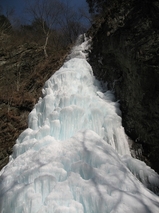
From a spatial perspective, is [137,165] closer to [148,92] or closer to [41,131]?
[148,92]

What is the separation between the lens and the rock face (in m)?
4.36

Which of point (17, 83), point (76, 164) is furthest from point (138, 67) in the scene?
point (17, 83)

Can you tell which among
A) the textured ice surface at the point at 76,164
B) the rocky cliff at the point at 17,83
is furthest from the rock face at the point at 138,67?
the rocky cliff at the point at 17,83

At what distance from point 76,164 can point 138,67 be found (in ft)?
8.50

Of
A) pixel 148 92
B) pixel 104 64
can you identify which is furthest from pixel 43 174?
pixel 104 64

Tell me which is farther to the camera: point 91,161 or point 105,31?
point 105,31

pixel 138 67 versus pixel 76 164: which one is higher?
pixel 138 67

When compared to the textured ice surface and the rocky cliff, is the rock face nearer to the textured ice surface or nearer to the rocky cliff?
the textured ice surface

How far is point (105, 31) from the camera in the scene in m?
6.14

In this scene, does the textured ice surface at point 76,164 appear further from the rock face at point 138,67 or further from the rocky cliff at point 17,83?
the rocky cliff at point 17,83

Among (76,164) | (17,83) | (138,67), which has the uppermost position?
(138,67)

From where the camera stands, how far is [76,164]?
11.1ft

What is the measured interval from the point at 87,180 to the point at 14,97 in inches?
255

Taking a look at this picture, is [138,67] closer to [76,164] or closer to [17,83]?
[76,164]
